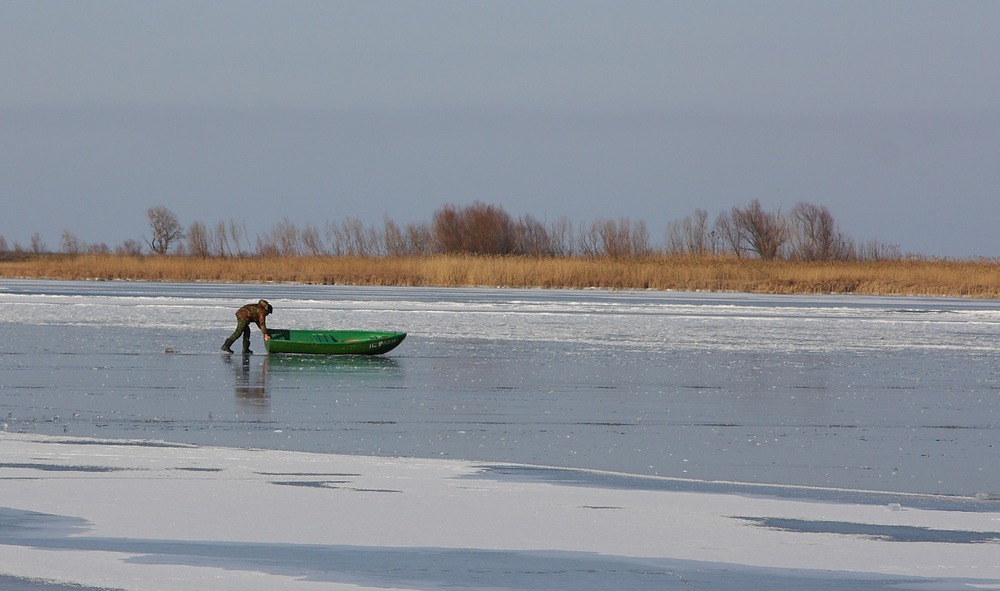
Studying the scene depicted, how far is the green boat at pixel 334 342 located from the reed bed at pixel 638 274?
1950cm

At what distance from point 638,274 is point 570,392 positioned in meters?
26.3

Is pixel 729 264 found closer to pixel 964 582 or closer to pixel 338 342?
pixel 338 342

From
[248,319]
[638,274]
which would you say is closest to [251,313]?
[248,319]

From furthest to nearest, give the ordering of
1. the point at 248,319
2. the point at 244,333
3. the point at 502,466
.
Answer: the point at 248,319 → the point at 244,333 → the point at 502,466

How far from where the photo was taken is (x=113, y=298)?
30.1 m

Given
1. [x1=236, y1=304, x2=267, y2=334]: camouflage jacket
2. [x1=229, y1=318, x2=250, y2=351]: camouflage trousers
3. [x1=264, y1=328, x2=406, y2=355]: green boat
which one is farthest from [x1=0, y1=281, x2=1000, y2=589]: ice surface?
[x1=236, y1=304, x2=267, y2=334]: camouflage jacket

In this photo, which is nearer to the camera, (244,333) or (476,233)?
(244,333)

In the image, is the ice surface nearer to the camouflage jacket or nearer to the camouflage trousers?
the camouflage trousers

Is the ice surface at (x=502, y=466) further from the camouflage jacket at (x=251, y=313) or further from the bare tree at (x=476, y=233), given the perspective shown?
the bare tree at (x=476, y=233)

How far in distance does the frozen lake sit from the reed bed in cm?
1225

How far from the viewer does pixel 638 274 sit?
124ft

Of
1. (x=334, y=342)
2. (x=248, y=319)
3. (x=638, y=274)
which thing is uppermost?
(x=638, y=274)

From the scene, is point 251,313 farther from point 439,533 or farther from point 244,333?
point 439,533

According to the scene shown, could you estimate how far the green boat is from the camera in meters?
15.9
